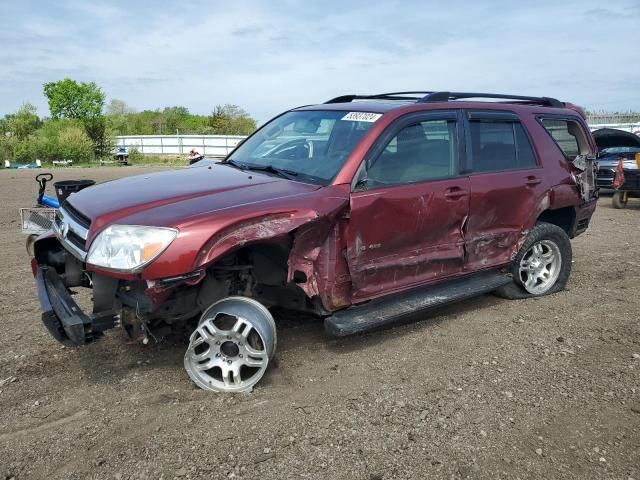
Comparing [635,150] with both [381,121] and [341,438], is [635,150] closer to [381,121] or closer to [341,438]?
[381,121]

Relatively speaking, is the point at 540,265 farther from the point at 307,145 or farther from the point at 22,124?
the point at 22,124

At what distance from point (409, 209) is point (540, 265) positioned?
2130 millimetres

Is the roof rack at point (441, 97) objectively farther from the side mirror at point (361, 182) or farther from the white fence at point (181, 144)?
the white fence at point (181, 144)

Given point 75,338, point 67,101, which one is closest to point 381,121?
A: point 75,338

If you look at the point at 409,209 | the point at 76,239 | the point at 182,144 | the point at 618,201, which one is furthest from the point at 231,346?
the point at 182,144

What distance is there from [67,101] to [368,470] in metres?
76.1

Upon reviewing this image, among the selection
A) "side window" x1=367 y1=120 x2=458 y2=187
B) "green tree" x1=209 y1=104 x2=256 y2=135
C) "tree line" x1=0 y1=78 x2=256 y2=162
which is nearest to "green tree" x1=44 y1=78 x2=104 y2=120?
"tree line" x1=0 y1=78 x2=256 y2=162

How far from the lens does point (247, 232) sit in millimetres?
3340

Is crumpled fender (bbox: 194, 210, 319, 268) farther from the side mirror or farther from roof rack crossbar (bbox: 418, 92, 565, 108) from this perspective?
roof rack crossbar (bbox: 418, 92, 565, 108)

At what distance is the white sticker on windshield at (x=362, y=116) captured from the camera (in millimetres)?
4172

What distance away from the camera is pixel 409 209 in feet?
13.4

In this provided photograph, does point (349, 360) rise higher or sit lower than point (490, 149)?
lower

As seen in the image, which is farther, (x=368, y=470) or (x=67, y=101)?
(x=67, y=101)

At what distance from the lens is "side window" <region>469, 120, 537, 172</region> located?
15.4 feet
